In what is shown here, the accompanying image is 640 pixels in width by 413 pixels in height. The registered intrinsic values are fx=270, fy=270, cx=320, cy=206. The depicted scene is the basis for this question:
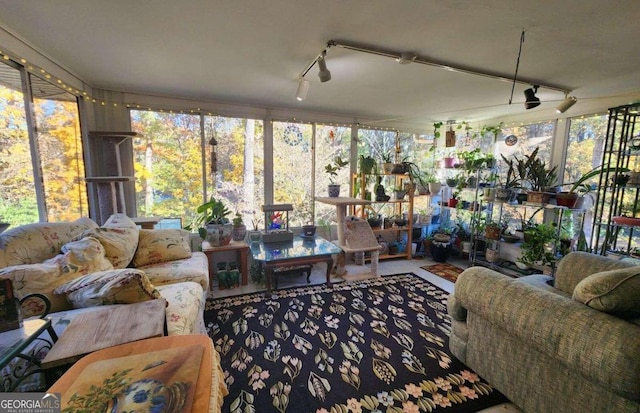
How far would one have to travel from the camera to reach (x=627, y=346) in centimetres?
107

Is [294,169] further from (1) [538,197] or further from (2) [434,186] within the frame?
(1) [538,197]

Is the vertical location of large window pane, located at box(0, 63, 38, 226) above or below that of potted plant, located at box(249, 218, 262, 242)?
above

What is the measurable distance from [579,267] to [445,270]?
1899 millimetres

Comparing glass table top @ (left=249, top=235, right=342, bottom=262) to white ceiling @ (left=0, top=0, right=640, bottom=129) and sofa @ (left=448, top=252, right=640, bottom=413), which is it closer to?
sofa @ (left=448, top=252, right=640, bottom=413)

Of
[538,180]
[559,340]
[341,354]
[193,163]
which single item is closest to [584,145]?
[538,180]

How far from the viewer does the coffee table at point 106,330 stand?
101cm

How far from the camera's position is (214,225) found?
307cm

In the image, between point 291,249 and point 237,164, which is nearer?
point 291,249

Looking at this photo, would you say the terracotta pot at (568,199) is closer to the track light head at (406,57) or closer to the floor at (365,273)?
the floor at (365,273)

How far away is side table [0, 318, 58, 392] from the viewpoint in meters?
0.96

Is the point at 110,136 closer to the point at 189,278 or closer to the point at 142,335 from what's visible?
the point at 189,278

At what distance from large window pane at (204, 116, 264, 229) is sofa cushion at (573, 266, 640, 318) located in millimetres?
3304

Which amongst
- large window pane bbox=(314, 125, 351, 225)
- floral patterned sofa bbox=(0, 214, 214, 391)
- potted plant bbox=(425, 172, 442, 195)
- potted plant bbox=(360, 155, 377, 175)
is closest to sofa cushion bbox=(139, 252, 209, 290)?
floral patterned sofa bbox=(0, 214, 214, 391)

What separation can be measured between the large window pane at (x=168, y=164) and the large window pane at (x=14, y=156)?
1200mm
